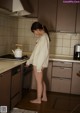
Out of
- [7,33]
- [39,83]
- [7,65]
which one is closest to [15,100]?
[39,83]

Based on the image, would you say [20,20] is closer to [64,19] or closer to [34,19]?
[34,19]

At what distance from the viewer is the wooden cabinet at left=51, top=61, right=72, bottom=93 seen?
12.1 feet

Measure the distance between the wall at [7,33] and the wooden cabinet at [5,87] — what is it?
115cm

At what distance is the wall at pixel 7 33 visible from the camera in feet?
11.6

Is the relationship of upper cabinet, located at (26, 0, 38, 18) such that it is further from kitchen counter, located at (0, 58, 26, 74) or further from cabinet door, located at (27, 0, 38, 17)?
kitchen counter, located at (0, 58, 26, 74)

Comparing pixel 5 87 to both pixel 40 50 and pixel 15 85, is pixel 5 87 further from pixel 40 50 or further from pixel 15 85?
pixel 40 50

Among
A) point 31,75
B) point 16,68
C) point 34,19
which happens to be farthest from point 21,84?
point 34,19

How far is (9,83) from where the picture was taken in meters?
2.59

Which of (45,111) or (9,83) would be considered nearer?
(9,83)

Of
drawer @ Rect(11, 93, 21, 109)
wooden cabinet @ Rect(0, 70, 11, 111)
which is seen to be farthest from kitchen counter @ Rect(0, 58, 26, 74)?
drawer @ Rect(11, 93, 21, 109)

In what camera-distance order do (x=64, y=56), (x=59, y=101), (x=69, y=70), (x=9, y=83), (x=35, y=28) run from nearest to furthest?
(x=9, y=83) < (x=35, y=28) < (x=59, y=101) < (x=69, y=70) < (x=64, y=56)

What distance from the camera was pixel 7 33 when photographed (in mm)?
3793

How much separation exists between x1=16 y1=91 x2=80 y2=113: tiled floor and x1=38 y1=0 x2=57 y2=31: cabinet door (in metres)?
1.37

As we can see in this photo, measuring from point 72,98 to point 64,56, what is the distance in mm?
960
